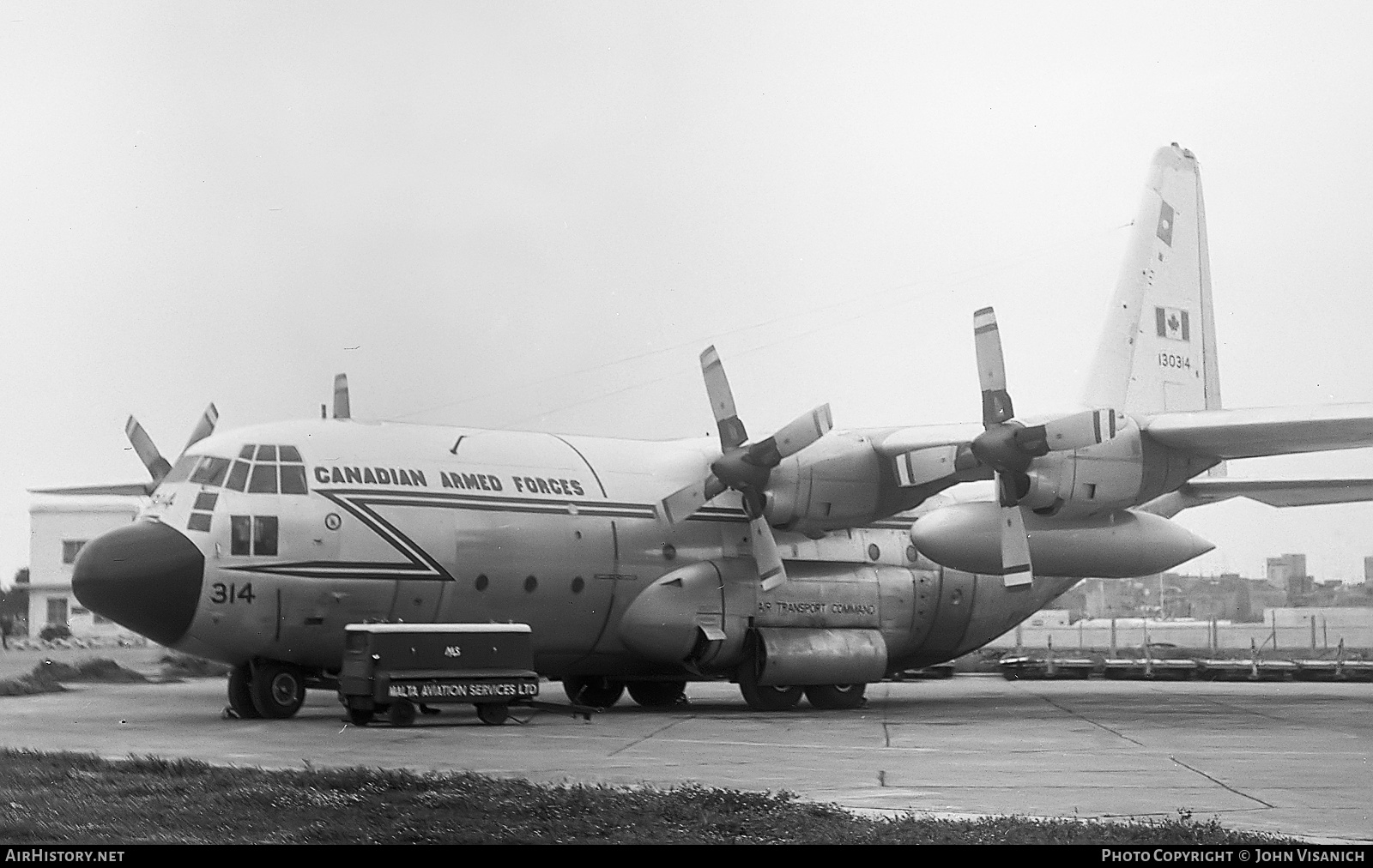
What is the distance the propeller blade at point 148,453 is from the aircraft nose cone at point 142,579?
5815mm

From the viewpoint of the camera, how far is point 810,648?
23.3 meters

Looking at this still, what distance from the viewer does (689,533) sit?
23328 mm

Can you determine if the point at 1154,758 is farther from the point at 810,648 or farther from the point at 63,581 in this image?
the point at 63,581

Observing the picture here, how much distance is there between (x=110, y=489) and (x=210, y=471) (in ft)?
19.9

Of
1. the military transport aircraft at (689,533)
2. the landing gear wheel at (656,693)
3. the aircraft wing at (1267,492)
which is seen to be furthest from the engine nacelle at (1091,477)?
the landing gear wheel at (656,693)

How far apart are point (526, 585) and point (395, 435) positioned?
112 inches

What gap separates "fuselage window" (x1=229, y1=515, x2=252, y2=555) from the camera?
19.1 metres

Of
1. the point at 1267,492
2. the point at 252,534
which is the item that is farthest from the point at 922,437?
the point at 252,534

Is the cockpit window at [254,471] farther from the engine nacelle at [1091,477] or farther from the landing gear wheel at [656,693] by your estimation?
the engine nacelle at [1091,477]

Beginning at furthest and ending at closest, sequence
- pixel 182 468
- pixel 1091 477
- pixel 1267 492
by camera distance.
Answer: pixel 1267 492 < pixel 1091 477 < pixel 182 468

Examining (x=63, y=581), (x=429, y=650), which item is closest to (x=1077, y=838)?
(x=429, y=650)

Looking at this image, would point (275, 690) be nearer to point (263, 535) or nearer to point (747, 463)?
point (263, 535)
